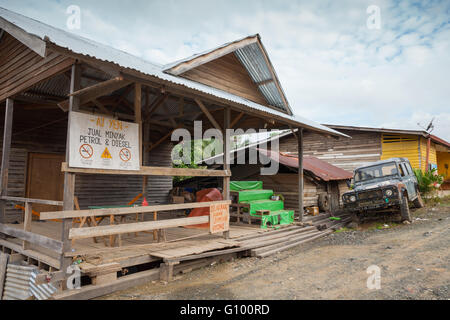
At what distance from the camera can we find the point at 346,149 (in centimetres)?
1827

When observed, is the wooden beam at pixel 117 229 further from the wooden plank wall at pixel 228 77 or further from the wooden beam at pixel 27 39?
the wooden plank wall at pixel 228 77

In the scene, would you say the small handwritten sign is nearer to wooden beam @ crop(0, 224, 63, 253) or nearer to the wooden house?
wooden beam @ crop(0, 224, 63, 253)

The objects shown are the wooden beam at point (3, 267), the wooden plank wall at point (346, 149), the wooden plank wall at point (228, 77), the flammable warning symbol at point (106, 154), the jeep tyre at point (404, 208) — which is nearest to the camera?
the flammable warning symbol at point (106, 154)

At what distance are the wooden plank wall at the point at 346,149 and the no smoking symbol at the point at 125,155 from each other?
14.4 meters

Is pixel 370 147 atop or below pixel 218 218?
atop

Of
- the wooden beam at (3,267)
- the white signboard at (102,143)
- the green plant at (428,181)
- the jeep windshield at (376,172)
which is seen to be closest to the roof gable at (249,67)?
the white signboard at (102,143)

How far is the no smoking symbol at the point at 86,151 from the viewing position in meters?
5.10

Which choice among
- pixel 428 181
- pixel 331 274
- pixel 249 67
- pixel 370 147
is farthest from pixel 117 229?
pixel 370 147

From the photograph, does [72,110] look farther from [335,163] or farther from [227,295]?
[335,163]

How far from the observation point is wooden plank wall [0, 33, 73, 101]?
5730 millimetres

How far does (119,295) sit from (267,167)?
8775 mm

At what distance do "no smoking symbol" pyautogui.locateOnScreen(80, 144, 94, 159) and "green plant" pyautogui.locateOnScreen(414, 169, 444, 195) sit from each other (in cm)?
1469

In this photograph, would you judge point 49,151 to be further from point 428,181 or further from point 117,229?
point 428,181

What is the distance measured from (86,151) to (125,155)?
0.74 m
